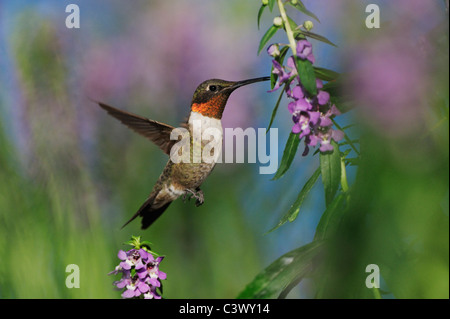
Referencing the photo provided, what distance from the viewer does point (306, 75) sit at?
120 centimetres

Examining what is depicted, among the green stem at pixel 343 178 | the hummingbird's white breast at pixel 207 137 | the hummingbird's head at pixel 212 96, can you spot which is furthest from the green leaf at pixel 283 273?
the hummingbird's head at pixel 212 96

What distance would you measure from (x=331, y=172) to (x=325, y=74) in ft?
0.91

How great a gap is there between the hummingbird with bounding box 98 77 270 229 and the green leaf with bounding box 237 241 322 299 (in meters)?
0.76

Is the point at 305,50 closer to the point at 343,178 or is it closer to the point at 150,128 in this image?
the point at 343,178

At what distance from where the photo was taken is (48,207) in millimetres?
2262

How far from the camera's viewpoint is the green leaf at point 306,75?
1.19 meters

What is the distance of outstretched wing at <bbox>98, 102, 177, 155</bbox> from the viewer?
1798mm

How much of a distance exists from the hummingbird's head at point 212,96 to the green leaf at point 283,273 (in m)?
0.90

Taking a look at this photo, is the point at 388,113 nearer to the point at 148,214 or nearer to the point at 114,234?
the point at 148,214

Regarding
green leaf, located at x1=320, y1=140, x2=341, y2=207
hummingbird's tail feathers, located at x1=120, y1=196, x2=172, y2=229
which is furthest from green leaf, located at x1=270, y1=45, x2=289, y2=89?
hummingbird's tail feathers, located at x1=120, y1=196, x2=172, y2=229

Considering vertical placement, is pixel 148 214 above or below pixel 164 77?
below

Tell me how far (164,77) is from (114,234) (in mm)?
825

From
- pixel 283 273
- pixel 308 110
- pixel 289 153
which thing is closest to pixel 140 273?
pixel 283 273
